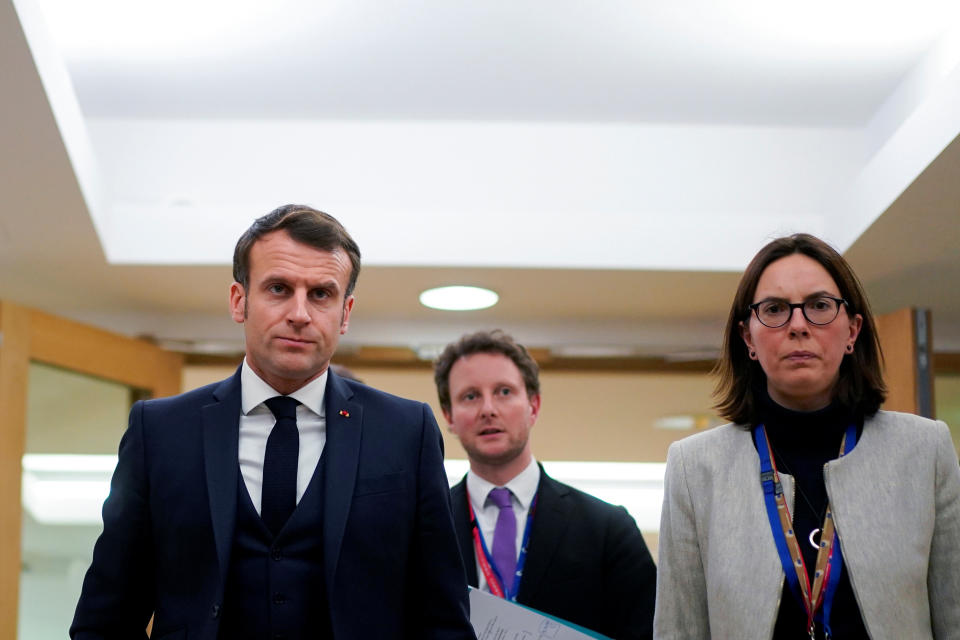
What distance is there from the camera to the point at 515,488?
2672 mm

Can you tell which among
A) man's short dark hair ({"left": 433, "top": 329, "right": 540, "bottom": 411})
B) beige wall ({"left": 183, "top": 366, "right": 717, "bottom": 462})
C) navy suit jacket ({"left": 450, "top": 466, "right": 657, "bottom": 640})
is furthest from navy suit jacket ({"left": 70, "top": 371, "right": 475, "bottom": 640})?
beige wall ({"left": 183, "top": 366, "right": 717, "bottom": 462})

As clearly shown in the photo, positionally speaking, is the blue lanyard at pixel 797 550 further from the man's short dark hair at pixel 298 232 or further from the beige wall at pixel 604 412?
the beige wall at pixel 604 412

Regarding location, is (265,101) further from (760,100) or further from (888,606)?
(888,606)

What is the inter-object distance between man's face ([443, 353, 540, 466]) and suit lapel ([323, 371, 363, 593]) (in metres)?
0.88

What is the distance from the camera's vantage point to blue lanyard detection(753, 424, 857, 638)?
1.68 m

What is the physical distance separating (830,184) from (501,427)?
7.20ft

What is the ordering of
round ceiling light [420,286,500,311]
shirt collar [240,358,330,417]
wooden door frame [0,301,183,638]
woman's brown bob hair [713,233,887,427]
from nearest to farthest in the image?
1. shirt collar [240,358,330,417]
2. woman's brown bob hair [713,233,887,427]
3. wooden door frame [0,301,183,638]
4. round ceiling light [420,286,500,311]

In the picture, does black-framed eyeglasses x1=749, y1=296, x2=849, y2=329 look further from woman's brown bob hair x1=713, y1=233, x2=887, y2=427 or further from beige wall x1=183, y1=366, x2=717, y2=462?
beige wall x1=183, y1=366, x2=717, y2=462

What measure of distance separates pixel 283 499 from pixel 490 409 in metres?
1.08

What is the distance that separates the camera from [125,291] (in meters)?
4.28

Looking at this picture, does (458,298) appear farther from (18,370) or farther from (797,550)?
(797,550)

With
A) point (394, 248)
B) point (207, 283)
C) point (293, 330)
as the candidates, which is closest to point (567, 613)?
point (293, 330)

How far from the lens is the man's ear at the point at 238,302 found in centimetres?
179

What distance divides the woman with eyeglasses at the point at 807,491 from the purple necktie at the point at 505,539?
2.25ft
